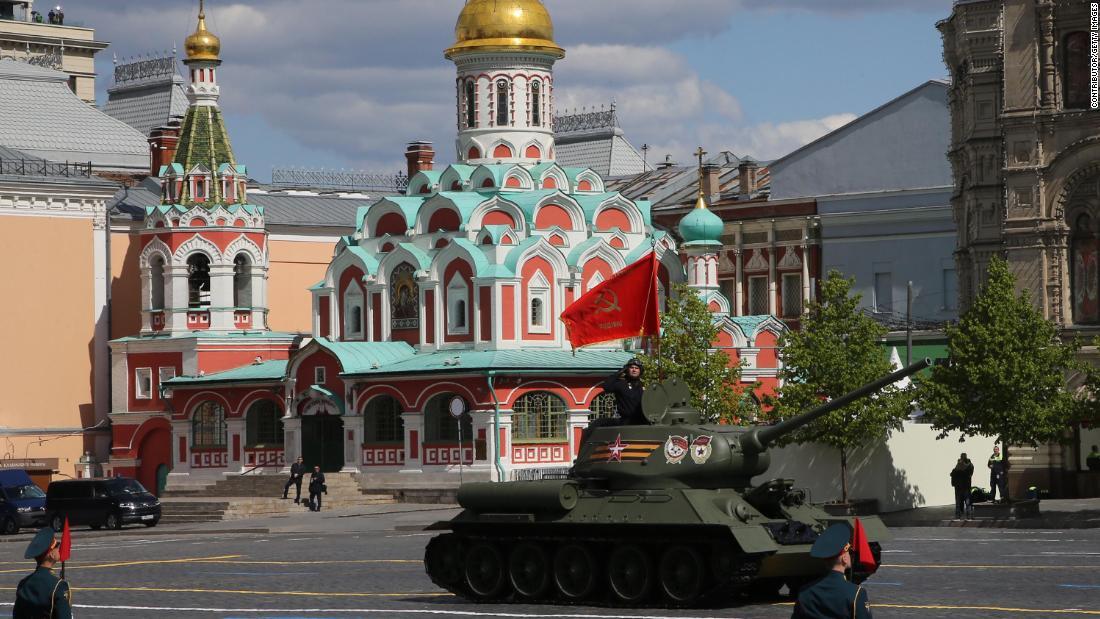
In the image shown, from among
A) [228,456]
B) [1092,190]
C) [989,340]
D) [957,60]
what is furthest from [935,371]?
[228,456]

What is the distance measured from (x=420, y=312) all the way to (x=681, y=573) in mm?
37216

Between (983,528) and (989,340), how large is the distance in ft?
19.9

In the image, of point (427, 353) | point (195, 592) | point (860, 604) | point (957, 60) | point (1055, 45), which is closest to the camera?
point (860, 604)

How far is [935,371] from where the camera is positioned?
42.9 m

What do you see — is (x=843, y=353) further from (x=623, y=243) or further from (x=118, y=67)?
(x=118, y=67)

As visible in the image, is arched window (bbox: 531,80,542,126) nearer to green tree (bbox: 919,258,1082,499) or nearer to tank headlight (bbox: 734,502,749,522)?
green tree (bbox: 919,258,1082,499)

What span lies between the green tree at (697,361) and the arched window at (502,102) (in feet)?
40.7

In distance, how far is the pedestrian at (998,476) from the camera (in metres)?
41.3

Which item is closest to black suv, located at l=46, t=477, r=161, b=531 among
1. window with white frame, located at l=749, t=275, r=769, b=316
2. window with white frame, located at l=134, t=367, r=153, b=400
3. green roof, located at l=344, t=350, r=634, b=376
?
green roof, located at l=344, t=350, r=634, b=376

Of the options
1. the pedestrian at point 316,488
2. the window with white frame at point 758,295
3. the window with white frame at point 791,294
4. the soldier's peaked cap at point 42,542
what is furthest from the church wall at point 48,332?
the soldier's peaked cap at point 42,542

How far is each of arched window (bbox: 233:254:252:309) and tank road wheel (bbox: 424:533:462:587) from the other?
134ft

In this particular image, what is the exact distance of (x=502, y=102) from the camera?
203 ft

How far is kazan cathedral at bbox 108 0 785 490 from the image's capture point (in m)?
55.6

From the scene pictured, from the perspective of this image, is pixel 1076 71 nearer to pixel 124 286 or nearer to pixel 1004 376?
pixel 1004 376
